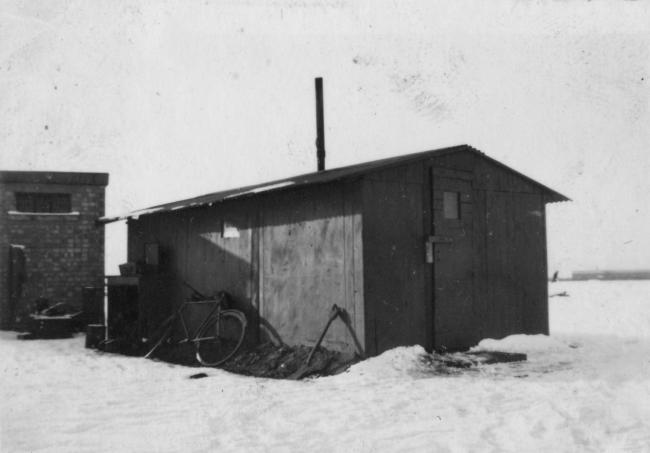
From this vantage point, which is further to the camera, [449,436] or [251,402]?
[251,402]

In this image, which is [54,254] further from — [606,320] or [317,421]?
[606,320]

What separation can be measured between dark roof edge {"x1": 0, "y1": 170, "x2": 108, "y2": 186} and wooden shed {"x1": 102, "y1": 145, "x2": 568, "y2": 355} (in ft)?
14.6

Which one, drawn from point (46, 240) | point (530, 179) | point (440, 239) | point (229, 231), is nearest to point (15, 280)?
point (46, 240)

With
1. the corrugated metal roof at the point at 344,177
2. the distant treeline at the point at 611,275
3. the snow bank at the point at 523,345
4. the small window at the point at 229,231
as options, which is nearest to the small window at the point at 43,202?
the corrugated metal roof at the point at 344,177

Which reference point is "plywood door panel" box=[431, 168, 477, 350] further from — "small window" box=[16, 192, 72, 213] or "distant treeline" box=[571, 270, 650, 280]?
"distant treeline" box=[571, 270, 650, 280]

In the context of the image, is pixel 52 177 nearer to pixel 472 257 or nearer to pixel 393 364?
pixel 472 257

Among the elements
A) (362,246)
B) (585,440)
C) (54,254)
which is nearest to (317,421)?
(585,440)

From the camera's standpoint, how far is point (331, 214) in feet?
30.5

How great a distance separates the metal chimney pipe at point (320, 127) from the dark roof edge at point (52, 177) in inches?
235

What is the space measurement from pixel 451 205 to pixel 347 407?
16.2 feet

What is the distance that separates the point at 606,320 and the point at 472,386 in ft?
32.8

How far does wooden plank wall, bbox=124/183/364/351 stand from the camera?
9023 millimetres

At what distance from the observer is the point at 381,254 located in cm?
906

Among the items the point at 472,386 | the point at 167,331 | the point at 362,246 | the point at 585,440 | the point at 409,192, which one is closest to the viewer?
the point at 585,440
